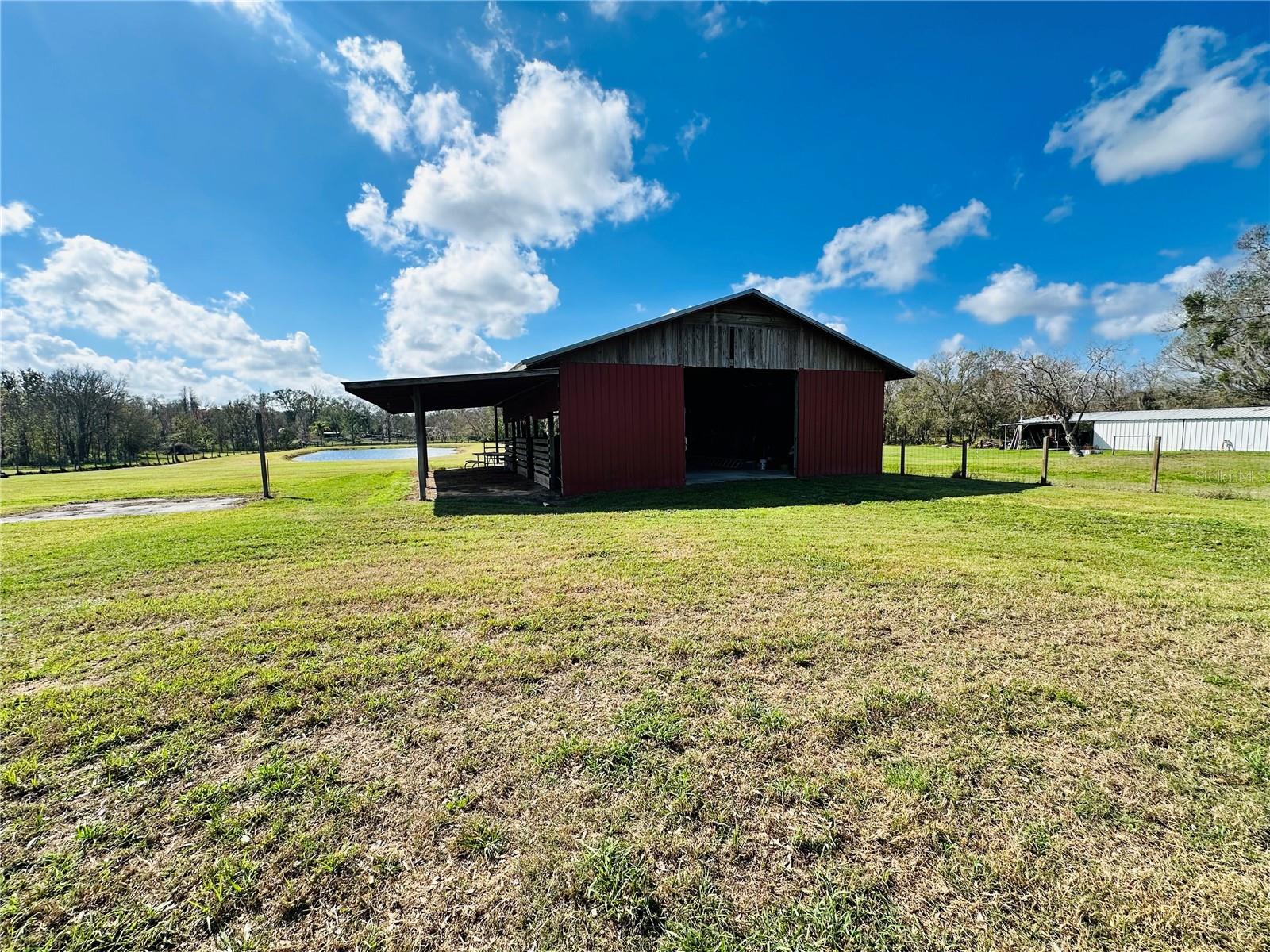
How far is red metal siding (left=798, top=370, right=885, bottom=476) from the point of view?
14.1 meters

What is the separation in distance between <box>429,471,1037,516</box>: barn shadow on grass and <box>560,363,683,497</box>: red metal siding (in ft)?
1.40

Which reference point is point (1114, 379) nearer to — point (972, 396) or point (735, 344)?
point (972, 396)

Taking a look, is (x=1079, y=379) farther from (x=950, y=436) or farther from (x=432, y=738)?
(x=432, y=738)

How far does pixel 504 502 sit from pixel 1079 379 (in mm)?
46160

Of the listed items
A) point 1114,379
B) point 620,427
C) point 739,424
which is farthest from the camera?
point 1114,379

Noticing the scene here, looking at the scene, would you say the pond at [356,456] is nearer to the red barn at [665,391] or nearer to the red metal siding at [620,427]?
the red barn at [665,391]

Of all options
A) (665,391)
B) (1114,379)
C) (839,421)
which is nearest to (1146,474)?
(839,421)

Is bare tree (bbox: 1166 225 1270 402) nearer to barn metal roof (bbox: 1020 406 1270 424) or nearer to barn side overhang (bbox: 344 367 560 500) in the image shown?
barn metal roof (bbox: 1020 406 1270 424)

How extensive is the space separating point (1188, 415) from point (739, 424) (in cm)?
3317

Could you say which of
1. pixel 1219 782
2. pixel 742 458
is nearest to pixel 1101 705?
pixel 1219 782

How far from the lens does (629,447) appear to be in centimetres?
1214

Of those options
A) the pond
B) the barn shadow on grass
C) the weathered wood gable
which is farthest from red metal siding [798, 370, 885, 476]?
the pond

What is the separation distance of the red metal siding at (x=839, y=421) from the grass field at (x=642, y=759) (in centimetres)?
903

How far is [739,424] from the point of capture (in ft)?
64.6
